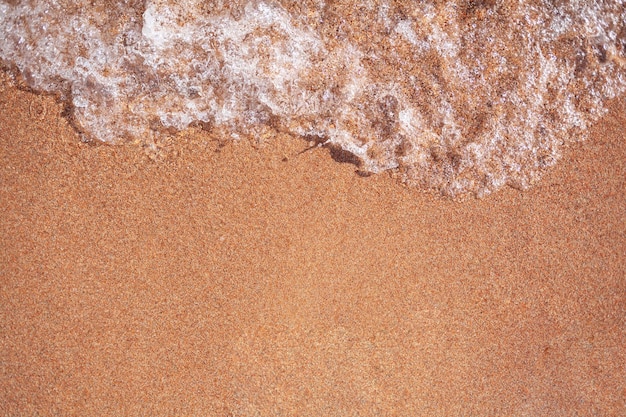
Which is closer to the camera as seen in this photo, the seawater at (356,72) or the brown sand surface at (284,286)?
the brown sand surface at (284,286)

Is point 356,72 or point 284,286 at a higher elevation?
point 356,72

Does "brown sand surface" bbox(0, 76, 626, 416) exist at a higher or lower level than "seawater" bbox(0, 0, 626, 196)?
lower

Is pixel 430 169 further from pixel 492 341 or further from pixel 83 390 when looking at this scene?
pixel 83 390

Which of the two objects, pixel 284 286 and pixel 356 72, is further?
pixel 356 72

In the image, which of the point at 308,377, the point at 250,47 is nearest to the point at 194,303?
the point at 308,377
